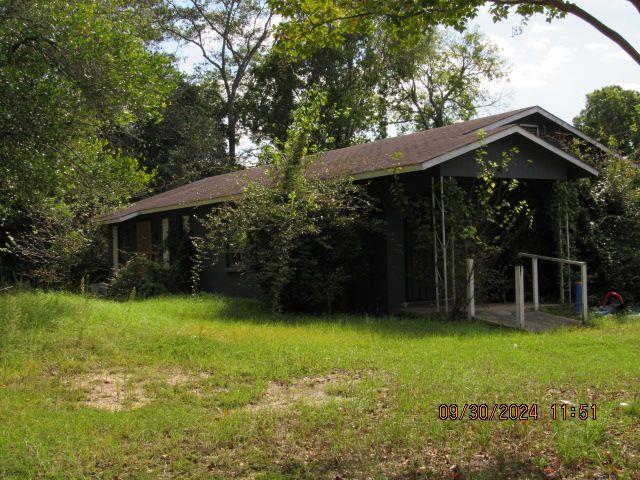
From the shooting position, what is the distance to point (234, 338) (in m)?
9.28

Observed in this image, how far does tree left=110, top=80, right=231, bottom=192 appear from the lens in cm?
3120

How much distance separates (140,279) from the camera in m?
17.4

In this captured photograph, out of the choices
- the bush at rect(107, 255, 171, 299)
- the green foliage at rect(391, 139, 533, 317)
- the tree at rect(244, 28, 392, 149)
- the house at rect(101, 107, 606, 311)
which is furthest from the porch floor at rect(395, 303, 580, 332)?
the tree at rect(244, 28, 392, 149)

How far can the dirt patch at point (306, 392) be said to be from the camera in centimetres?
634

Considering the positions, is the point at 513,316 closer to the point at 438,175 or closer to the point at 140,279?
the point at 438,175

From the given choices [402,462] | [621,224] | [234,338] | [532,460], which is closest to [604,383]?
[532,460]

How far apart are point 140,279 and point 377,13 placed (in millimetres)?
12082

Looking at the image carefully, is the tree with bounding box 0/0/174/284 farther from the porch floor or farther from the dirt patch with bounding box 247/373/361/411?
the dirt patch with bounding box 247/373/361/411

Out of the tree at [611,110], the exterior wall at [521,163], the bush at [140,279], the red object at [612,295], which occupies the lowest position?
the red object at [612,295]

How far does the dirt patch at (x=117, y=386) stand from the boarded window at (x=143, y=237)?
45.3 feet

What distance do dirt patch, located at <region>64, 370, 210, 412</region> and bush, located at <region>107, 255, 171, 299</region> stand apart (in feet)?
31.5

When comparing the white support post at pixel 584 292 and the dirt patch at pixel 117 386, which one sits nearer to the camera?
the dirt patch at pixel 117 386

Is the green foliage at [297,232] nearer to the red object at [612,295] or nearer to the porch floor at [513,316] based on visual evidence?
the porch floor at [513,316]

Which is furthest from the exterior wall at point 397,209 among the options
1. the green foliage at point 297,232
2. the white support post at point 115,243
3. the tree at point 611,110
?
the tree at point 611,110
